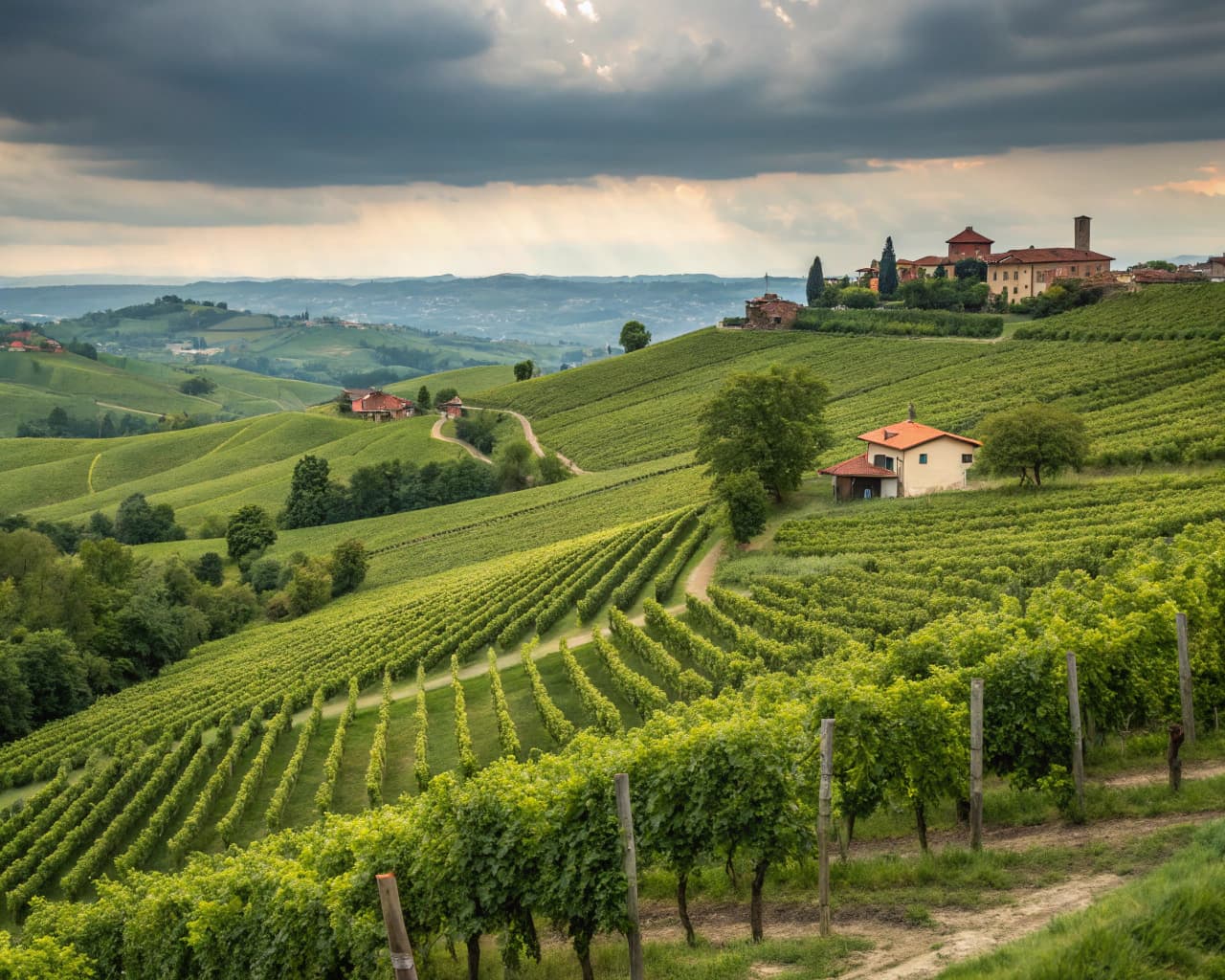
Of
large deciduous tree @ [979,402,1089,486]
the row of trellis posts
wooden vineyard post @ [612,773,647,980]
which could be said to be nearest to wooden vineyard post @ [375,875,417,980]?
the row of trellis posts

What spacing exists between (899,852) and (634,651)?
22.0 meters

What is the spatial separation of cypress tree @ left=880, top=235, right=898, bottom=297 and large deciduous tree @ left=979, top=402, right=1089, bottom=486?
9426 cm

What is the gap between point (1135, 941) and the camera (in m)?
A: 10.1

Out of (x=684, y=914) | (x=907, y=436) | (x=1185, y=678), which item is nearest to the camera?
(x=684, y=914)

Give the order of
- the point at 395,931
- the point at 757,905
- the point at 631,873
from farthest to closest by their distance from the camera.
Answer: the point at 757,905 → the point at 631,873 → the point at 395,931

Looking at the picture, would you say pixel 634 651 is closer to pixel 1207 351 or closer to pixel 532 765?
pixel 532 765

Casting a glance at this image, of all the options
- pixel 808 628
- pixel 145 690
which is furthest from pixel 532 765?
pixel 145 690

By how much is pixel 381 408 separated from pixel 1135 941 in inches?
6070

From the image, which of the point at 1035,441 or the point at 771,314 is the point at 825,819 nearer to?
the point at 1035,441

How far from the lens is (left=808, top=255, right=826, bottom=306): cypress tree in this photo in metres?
152

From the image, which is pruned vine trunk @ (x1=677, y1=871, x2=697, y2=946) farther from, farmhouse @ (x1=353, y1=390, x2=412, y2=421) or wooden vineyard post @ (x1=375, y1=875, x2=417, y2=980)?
farmhouse @ (x1=353, y1=390, x2=412, y2=421)

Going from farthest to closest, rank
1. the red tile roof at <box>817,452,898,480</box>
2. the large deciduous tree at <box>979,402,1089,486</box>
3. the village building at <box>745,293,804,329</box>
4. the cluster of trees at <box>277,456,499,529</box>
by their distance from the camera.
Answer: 1. the village building at <box>745,293,804,329</box>
2. the cluster of trees at <box>277,456,499,529</box>
3. the red tile roof at <box>817,452,898,480</box>
4. the large deciduous tree at <box>979,402,1089,486</box>

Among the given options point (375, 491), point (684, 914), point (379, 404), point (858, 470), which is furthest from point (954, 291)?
point (684, 914)

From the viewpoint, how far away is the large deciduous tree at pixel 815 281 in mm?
151125
